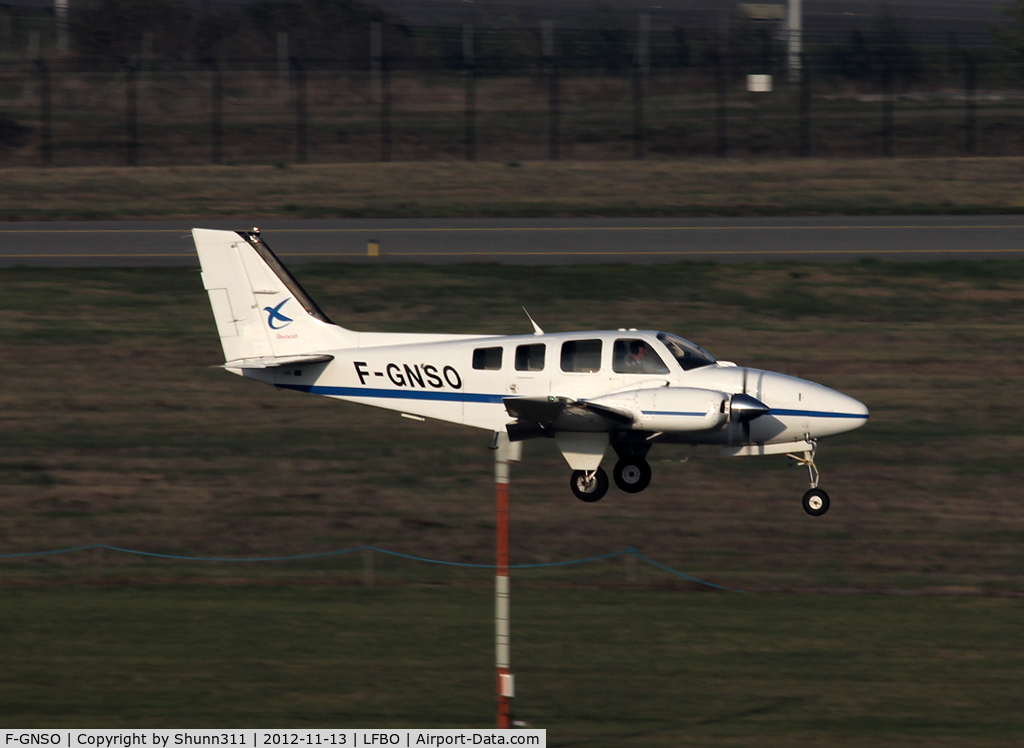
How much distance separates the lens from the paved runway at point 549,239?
39.3 metres

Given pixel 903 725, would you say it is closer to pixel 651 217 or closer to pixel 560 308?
pixel 560 308

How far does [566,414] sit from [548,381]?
73cm

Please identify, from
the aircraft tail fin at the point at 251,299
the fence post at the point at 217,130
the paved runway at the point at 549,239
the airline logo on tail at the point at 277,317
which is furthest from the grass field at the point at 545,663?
the fence post at the point at 217,130

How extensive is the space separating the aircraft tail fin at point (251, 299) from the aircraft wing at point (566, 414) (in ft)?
14.9

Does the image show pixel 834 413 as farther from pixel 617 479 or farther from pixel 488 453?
pixel 488 453

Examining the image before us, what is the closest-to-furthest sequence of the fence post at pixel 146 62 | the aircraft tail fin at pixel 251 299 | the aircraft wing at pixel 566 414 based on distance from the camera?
the aircraft wing at pixel 566 414, the aircraft tail fin at pixel 251 299, the fence post at pixel 146 62

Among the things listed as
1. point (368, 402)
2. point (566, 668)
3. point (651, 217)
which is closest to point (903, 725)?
point (566, 668)

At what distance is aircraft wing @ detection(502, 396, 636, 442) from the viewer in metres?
21.7

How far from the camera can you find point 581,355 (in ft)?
72.8

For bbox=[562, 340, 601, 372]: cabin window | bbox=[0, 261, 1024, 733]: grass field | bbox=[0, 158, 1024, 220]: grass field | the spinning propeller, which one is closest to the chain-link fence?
bbox=[0, 158, 1024, 220]: grass field

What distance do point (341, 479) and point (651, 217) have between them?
67.9 feet

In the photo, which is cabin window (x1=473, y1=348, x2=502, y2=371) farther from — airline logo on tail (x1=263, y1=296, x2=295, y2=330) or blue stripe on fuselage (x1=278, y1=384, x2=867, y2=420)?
airline logo on tail (x1=263, y1=296, x2=295, y2=330)

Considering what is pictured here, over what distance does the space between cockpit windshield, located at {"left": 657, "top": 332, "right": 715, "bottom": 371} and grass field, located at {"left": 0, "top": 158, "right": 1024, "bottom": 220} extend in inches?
904

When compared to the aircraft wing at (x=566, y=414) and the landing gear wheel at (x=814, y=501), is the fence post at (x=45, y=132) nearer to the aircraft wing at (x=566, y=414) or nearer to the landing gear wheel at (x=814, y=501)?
the aircraft wing at (x=566, y=414)
